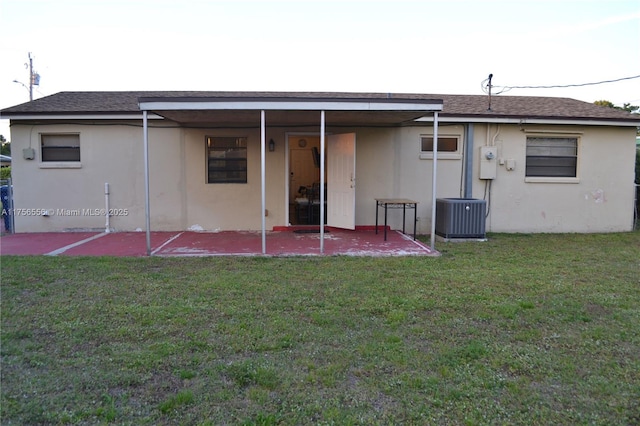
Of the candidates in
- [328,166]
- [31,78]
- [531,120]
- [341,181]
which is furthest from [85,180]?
[31,78]

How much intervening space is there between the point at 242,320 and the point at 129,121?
6.81m

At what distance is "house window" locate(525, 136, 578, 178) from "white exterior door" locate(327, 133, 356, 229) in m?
4.17

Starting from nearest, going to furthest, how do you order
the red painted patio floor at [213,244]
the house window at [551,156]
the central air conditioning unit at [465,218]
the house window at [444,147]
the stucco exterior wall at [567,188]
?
the red painted patio floor at [213,244] < the central air conditioning unit at [465,218] < the house window at [444,147] < the stucco exterior wall at [567,188] < the house window at [551,156]

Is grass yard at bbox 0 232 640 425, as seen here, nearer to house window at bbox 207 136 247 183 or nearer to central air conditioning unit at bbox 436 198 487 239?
central air conditioning unit at bbox 436 198 487 239

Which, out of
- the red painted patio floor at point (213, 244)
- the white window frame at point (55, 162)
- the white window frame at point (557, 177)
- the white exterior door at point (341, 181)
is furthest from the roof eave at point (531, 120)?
the white window frame at point (55, 162)

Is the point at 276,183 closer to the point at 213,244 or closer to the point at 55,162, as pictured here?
the point at 213,244

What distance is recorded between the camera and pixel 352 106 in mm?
6406

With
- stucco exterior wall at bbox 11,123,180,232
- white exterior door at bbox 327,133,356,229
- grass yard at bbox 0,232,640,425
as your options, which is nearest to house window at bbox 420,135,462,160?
white exterior door at bbox 327,133,356,229

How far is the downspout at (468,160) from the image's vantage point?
9.16 m

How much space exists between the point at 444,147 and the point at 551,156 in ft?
8.31

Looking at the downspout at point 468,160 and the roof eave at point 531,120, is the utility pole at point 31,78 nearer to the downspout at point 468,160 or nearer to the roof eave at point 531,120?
the roof eave at point 531,120

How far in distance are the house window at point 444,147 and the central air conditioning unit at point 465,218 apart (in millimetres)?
1465

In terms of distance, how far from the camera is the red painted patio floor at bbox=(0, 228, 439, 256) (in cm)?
686

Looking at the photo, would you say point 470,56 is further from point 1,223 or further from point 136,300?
point 1,223
